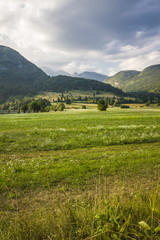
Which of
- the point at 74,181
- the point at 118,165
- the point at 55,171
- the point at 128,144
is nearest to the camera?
the point at 74,181

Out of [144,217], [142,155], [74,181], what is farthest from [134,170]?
[144,217]

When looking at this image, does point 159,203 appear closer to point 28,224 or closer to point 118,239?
point 118,239

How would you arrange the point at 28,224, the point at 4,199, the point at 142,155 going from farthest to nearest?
the point at 142,155
the point at 4,199
the point at 28,224

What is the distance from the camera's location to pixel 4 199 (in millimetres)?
6742

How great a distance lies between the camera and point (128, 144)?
650 inches

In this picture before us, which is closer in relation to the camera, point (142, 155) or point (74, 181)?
point (74, 181)

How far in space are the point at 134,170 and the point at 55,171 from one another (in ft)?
17.8

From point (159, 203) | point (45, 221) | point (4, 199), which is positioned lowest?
point (4, 199)

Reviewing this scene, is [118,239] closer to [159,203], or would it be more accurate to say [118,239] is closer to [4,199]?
[159,203]

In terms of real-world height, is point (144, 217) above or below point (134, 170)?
above

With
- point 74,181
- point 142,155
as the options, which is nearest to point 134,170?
point 142,155

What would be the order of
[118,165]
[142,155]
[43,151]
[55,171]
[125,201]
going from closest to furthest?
1. [125,201]
2. [55,171]
3. [118,165]
4. [142,155]
5. [43,151]

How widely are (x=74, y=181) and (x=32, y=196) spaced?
245 cm

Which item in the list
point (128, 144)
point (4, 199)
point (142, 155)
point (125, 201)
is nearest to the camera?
point (125, 201)
